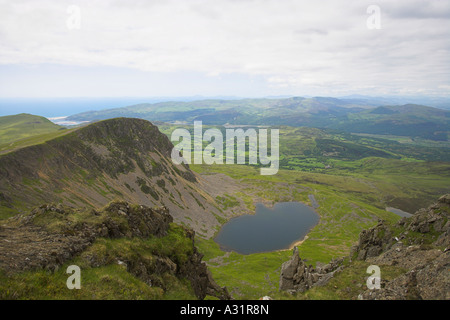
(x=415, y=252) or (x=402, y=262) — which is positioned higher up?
(x=415, y=252)

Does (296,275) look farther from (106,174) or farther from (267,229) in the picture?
(106,174)

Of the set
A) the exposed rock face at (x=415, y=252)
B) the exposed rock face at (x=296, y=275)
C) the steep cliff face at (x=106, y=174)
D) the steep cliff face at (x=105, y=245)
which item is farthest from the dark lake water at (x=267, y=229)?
the steep cliff face at (x=105, y=245)

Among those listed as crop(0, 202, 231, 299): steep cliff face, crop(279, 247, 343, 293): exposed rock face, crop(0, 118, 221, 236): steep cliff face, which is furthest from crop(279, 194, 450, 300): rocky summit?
crop(0, 118, 221, 236): steep cliff face

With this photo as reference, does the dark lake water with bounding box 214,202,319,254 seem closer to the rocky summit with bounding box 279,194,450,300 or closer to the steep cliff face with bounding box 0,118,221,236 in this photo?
the steep cliff face with bounding box 0,118,221,236

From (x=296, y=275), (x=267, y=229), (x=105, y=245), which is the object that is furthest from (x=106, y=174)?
(x=296, y=275)

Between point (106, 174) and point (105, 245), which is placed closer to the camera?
point (105, 245)

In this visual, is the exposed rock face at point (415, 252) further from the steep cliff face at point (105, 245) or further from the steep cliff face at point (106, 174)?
the steep cliff face at point (106, 174)

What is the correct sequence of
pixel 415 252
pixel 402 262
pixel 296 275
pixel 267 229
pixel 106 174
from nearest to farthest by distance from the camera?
pixel 402 262, pixel 415 252, pixel 296 275, pixel 106 174, pixel 267 229
